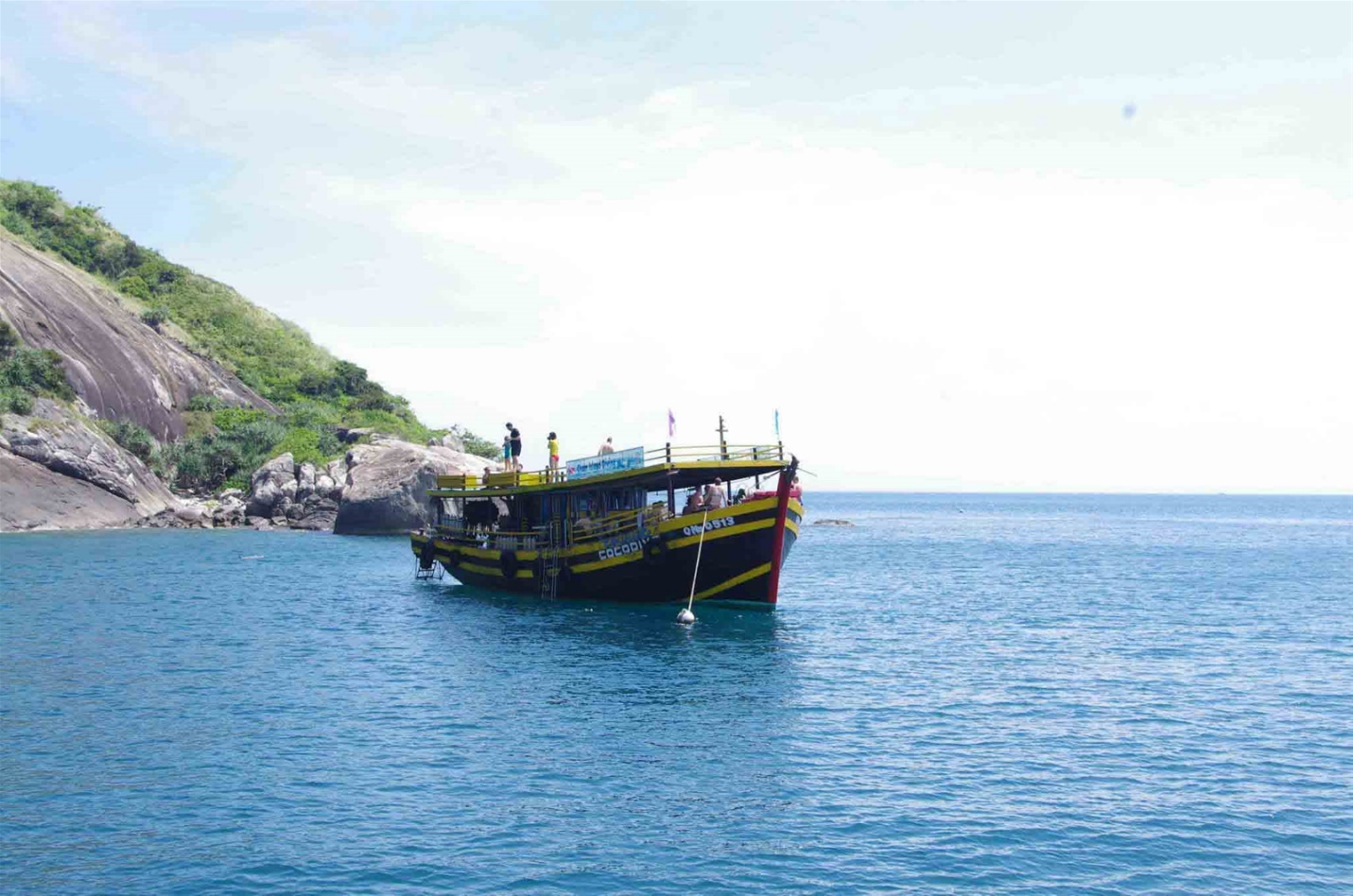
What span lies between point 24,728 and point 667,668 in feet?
48.1

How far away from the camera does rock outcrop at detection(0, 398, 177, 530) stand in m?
68.9

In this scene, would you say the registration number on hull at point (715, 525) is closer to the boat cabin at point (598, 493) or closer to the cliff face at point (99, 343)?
the boat cabin at point (598, 493)

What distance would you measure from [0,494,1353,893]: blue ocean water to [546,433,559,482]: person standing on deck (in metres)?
4.88

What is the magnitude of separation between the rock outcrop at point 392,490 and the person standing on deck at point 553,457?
38100 mm

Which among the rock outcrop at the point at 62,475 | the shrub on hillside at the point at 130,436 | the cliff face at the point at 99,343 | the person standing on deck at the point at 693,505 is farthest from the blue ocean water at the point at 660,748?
the cliff face at the point at 99,343

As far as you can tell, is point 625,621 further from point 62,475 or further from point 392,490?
point 62,475

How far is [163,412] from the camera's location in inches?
3558

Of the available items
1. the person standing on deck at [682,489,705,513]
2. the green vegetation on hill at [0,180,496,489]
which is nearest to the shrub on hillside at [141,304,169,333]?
the green vegetation on hill at [0,180,496,489]

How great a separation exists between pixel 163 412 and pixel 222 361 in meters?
20.0

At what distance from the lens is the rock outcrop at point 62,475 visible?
68875 mm

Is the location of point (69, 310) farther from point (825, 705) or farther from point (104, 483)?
point (825, 705)

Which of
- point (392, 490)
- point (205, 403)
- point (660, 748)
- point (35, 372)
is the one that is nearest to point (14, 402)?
point (35, 372)

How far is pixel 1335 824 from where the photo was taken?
17.3 meters

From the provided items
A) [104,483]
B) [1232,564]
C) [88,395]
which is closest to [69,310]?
[88,395]
